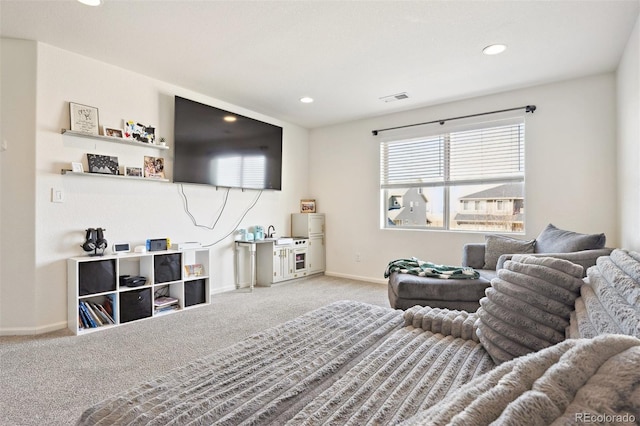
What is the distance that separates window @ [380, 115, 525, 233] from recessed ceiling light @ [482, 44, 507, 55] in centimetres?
122

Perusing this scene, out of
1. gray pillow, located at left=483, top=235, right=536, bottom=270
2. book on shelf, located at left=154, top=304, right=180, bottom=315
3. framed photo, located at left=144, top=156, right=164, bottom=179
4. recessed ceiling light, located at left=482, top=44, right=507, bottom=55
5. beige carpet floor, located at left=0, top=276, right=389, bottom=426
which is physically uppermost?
recessed ceiling light, located at left=482, top=44, right=507, bottom=55

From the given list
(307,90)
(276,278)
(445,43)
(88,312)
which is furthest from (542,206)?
(88,312)

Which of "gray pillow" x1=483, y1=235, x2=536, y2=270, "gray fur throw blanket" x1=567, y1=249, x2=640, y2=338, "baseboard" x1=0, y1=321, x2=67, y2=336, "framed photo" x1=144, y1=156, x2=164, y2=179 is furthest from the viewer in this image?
"framed photo" x1=144, y1=156, x2=164, y2=179

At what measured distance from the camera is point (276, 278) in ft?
A: 15.2

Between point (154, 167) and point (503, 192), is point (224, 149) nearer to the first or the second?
point (154, 167)

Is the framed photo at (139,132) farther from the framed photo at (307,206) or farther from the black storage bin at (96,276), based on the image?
the framed photo at (307,206)

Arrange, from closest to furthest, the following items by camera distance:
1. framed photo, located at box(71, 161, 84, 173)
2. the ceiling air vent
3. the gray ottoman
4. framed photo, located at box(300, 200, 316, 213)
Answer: the gray ottoman
framed photo, located at box(71, 161, 84, 173)
the ceiling air vent
framed photo, located at box(300, 200, 316, 213)

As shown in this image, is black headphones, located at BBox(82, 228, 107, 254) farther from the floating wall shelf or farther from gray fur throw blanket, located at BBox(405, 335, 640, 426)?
gray fur throw blanket, located at BBox(405, 335, 640, 426)

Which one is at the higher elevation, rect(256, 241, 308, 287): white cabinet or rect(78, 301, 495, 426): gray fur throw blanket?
rect(78, 301, 495, 426): gray fur throw blanket

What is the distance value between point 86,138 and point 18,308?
1638 millimetres

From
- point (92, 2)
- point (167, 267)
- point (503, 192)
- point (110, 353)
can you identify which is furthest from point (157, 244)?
point (503, 192)

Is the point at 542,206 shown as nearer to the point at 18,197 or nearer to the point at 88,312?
the point at 88,312

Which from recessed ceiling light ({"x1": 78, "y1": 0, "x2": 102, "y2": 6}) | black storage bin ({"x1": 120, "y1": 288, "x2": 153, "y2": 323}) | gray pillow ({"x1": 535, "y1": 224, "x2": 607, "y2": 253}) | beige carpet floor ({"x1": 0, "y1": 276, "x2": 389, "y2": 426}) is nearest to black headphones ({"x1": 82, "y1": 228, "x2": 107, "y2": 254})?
black storage bin ({"x1": 120, "y1": 288, "x2": 153, "y2": 323})

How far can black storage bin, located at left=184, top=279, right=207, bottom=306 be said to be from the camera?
363 centimetres
